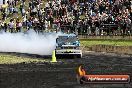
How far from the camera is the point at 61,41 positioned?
35.3m

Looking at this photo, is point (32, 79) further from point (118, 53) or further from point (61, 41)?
point (118, 53)

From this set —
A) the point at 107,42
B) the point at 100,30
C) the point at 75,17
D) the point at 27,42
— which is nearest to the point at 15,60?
the point at 107,42

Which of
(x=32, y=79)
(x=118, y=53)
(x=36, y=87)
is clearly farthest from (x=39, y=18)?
(x=36, y=87)

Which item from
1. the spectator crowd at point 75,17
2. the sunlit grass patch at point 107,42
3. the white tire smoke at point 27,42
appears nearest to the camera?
the sunlit grass patch at point 107,42

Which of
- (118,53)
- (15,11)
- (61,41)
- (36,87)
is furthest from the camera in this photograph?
(15,11)

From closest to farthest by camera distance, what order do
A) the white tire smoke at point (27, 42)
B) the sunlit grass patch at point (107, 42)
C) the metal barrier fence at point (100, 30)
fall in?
the sunlit grass patch at point (107, 42) < the metal barrier fence at point (100, 30) < the white tire smoke at point (27, 42)

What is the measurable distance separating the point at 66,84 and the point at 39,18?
29101mm

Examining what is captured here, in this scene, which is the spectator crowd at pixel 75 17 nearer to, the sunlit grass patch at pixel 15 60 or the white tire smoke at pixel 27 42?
the white tire smoke at pixel 27 42

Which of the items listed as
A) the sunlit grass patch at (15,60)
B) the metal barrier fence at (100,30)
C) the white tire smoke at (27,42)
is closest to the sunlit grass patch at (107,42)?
the metal barrier fence at (100,30)

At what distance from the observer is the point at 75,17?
4412cm

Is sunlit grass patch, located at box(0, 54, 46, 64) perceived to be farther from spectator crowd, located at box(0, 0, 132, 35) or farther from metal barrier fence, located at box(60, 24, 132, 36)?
spectator crowd, located at box(0, 0, 132, 35)

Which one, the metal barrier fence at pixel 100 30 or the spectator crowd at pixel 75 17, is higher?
the spectator crowd at pixel 75 17

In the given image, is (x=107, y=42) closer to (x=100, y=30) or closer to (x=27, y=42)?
(x=100, y=30)

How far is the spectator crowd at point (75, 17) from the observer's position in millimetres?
41531
